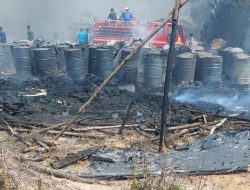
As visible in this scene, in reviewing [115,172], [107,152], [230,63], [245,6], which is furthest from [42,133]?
[245,6]

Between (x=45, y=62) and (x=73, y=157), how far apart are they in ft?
23.9

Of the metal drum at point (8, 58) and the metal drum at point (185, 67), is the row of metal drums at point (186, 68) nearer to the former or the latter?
the metal drum at point (185, 67)

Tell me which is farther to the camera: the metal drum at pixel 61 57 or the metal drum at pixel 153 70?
the metal drum at pixel 61 57

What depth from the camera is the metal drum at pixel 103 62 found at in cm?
1289

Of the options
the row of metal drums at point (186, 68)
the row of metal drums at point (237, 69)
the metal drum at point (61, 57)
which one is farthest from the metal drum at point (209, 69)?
the metal drum at point (61, 57)

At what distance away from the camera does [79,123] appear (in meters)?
8.05

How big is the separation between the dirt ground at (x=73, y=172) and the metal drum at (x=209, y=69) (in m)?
5.86

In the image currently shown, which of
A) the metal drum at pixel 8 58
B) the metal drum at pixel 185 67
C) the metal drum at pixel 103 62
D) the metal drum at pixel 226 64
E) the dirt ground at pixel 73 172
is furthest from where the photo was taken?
the metal drum at pixel 8 58

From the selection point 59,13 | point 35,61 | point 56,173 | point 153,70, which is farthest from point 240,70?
point 59,13

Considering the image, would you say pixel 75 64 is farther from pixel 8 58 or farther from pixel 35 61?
pixel 8 58

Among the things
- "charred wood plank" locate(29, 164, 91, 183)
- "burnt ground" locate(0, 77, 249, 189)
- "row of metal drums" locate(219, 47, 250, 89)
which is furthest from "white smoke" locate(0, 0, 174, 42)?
"charred wood plank" locate(29, 164, 91, 183)

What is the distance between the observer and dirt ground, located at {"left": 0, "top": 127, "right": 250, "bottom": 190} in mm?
4825

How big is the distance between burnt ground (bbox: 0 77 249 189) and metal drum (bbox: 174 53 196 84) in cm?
106

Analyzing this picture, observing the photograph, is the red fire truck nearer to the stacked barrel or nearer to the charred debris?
the charred debris
